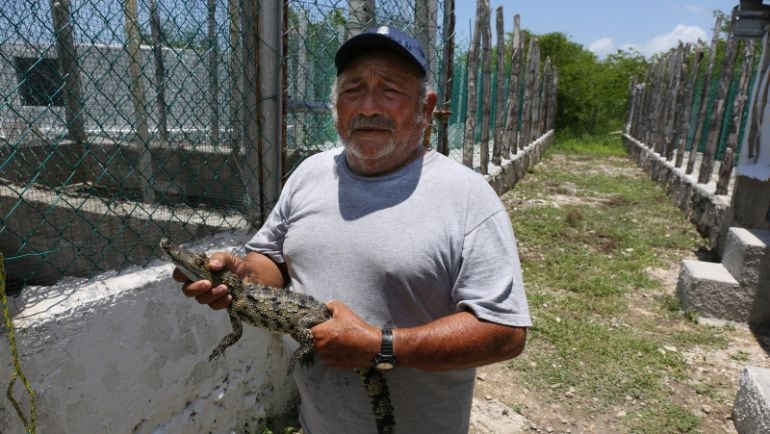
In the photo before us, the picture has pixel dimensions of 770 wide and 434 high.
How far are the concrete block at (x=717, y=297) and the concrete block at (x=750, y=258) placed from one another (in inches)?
3.7

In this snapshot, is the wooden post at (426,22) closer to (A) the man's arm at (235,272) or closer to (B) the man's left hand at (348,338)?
(A) the man's arm at (235,272)

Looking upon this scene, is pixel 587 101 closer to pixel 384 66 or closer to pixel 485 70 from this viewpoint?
pixel 485 70

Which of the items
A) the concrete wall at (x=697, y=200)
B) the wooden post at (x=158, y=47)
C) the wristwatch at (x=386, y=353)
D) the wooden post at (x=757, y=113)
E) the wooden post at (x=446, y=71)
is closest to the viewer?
the wristwatch at (x=386, y=353)

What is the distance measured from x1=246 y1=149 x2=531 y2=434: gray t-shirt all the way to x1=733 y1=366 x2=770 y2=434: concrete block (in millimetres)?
2442

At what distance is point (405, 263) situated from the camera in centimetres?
172

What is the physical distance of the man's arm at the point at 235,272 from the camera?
1.87 metres

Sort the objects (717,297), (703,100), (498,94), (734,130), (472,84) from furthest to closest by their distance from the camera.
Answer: (498,94) < (703,100) < (472,84) < (734,130) < (717,297)

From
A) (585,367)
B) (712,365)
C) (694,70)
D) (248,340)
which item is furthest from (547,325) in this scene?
→ (694,70)

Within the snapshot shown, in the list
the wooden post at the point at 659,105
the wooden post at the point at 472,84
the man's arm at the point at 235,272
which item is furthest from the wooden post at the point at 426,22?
the wooden post at the point at 659,105

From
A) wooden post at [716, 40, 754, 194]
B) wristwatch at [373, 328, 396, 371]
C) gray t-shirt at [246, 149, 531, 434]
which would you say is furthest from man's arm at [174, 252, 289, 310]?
wooden post at [716, 40, 754, 194]

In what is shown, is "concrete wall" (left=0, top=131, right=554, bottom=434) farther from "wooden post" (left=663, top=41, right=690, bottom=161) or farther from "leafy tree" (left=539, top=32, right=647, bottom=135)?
"leafy tree" (left=539, top=32, right=647, bottom=135)

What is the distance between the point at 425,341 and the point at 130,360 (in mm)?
1602

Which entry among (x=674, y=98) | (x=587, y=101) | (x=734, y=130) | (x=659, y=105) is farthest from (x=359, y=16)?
(x=587, y=101)

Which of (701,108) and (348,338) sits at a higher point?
(701,108)
